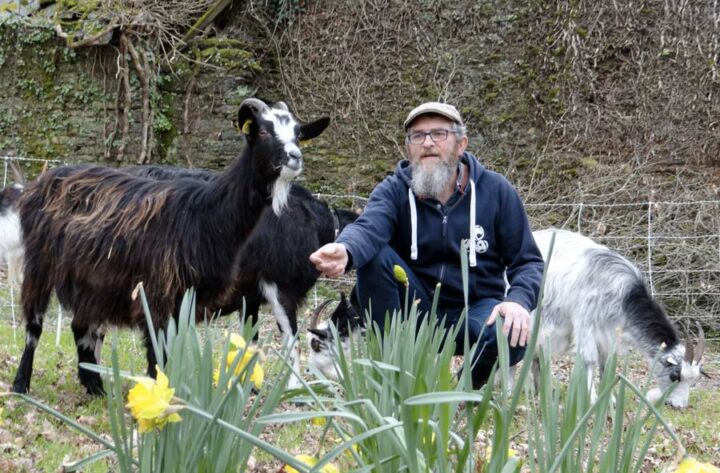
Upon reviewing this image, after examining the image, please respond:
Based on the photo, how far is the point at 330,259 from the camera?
10.0ft

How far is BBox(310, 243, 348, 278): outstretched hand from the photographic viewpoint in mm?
2965

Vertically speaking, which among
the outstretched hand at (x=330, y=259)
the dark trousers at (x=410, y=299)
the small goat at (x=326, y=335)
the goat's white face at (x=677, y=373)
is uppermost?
the outstretched hand at (x=330, y=259)

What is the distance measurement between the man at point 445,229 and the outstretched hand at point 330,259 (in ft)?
2.46

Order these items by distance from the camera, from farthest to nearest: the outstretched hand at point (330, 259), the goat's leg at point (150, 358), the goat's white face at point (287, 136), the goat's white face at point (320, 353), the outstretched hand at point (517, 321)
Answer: the goat's white face at point (320, 353) → the goat's white face at point (287, 136) → the goat's leg at point (150, 358) → the outstretched hand at point (330, 259) → the outstretched hand at point (517, 321)

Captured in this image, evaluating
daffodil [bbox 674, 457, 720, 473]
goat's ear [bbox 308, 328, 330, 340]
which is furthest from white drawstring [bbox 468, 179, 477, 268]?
daffodil [bbox 674, 457, 720, 473]

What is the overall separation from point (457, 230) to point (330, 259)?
4.03 ft

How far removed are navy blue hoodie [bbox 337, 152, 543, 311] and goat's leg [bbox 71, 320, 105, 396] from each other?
1.85 m

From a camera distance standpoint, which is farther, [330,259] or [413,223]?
[413,223]

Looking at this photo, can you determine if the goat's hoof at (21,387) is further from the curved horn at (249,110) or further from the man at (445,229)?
the man at (445,229)

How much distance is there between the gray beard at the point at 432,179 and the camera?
4.03 m

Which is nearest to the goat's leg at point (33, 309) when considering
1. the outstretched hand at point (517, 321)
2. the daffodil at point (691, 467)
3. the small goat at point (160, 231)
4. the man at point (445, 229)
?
the small goat at point (160, 231)

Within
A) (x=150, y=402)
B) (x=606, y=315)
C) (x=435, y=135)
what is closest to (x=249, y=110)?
(x=435, y=135)

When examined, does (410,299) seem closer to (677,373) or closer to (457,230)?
(457,230)

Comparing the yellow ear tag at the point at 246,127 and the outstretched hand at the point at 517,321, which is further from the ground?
the yellow ear tag at the point at 246,127
